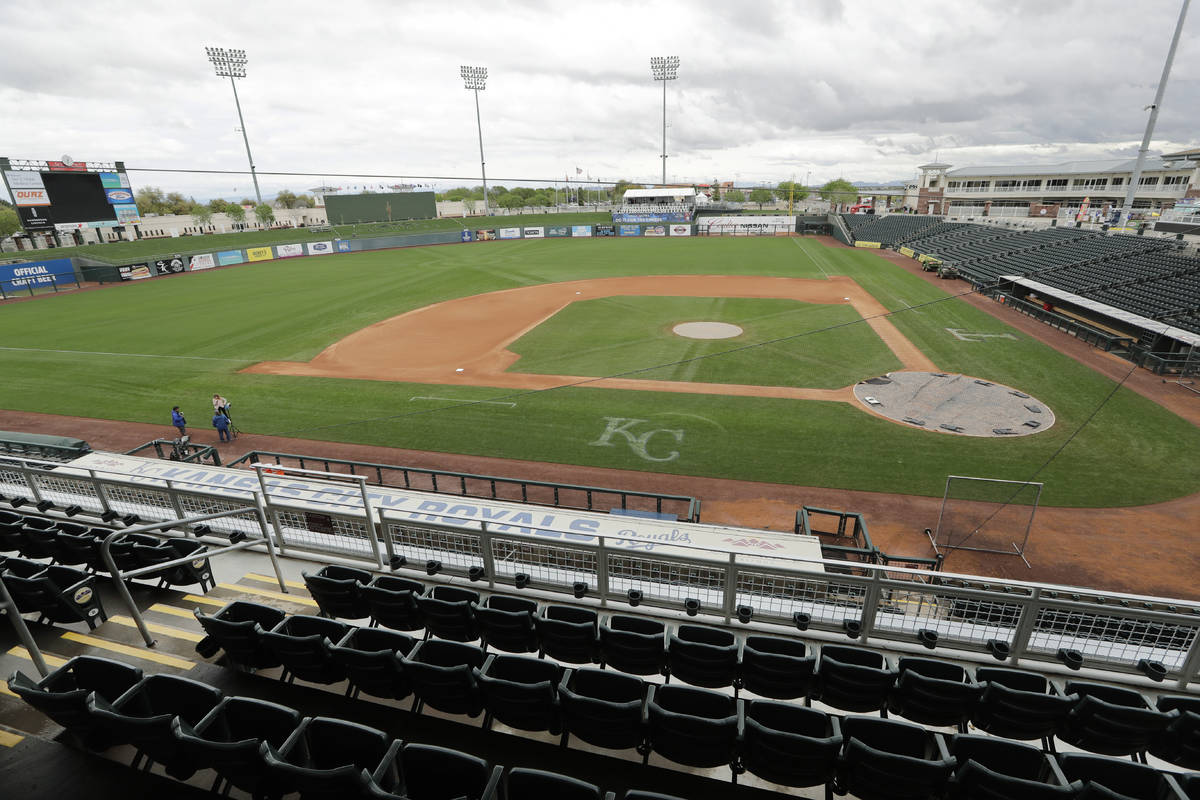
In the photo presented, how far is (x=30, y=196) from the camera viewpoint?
50250 mm

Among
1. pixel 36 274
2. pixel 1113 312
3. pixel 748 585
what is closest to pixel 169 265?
pixel 36 274

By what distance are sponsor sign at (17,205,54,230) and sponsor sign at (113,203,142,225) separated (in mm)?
6144

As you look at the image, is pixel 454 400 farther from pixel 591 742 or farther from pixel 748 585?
pixel 591 742

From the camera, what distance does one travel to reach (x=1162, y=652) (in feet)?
20.2

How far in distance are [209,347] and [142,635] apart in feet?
93.0

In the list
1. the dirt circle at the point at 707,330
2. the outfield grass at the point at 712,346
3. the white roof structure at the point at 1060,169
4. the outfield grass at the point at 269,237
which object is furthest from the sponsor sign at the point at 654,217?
the dirt circle at the point at 707,330

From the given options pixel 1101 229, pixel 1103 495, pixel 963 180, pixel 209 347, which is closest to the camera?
pixel 1103 495

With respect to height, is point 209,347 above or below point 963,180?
below

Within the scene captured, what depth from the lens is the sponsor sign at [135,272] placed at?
52469 millimetres

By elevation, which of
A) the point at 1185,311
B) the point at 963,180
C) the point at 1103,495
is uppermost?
the point at 963,180

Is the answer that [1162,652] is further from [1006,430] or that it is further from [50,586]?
[1006,430]

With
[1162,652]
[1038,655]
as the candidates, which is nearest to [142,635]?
[1038,655]

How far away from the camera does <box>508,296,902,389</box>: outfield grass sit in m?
23.6

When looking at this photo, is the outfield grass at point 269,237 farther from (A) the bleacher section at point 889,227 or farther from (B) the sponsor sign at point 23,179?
(A) the bleacher section at point 889,227
